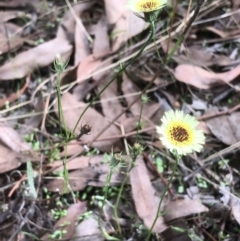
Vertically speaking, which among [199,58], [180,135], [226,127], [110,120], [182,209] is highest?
[199,58]

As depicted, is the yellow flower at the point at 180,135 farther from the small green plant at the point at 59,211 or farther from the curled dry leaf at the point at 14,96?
the curled dry leaf at the point at 14,96

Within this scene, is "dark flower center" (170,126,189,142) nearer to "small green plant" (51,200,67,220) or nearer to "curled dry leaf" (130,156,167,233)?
"curled dry leaf" (130,156,167,233)

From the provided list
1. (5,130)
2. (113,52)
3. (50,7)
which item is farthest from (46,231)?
(50,7)

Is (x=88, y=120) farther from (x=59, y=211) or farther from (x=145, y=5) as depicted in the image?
(x=145, y=5)

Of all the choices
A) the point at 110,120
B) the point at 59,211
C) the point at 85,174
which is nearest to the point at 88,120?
the point at 110,120

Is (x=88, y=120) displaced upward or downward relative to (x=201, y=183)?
upward

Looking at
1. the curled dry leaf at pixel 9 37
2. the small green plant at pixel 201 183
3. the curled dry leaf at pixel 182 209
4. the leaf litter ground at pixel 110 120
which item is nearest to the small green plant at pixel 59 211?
the leaf litter ground at pixel 110 120

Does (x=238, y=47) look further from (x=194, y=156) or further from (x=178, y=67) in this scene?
(x=194, y=156)
